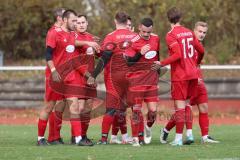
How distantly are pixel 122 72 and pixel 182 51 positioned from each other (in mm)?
1134

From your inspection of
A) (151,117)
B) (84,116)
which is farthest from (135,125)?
(84,116)

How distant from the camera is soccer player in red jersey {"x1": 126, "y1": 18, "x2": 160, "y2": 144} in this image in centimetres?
1462

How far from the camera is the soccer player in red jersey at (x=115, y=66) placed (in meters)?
14.8

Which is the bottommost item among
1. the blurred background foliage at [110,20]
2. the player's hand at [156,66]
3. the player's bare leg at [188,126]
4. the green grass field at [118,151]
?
the green grass field at [118,151]

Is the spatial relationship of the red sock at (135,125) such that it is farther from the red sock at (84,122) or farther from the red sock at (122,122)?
the red sock at (84,122)

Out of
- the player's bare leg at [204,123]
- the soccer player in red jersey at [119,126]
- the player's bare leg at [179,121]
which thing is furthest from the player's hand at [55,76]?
the player's bare leg at [204,123]

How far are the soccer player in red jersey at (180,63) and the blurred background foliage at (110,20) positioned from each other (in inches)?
610

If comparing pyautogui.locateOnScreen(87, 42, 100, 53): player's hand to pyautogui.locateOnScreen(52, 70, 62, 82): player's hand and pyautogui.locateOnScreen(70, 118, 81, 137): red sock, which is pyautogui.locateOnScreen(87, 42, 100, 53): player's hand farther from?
pyautogui.locateOnScreen(70, 118, 81, 137): red sock

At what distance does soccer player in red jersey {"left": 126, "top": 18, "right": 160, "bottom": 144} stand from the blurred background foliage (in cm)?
1536

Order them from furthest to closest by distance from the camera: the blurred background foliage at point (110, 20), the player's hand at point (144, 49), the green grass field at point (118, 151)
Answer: the blurred background foliage at point (110, 20) < the player's hand at point (144, 49) < the green grass field at point (118, 151)

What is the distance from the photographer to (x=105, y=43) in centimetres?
1484

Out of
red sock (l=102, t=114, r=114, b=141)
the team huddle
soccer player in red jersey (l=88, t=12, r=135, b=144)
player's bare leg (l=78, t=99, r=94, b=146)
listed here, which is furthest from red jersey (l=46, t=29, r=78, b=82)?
red sock (l=102, t=114, r=114, b=141)

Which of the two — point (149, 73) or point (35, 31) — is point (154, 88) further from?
point (35, 31)

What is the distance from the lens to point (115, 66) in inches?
592
